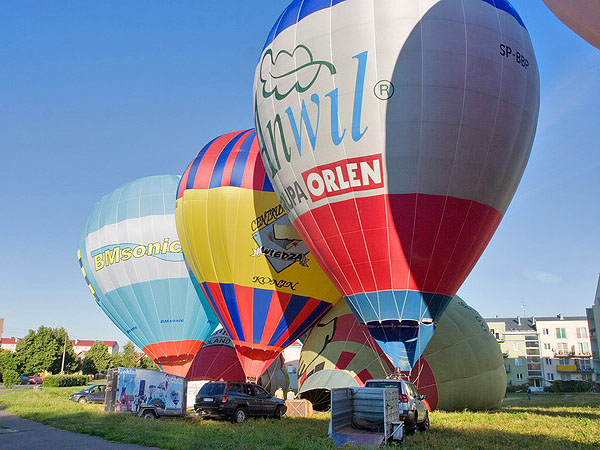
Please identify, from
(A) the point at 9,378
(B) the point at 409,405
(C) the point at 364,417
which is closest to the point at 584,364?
(A) the point at 9,378

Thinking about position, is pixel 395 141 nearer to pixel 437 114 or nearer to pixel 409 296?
pixel 437 114

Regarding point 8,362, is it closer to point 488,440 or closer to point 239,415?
point 239,415

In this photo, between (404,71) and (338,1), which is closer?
(404,71)

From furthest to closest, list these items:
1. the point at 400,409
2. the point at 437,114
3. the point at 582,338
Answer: the point at 582,338
the point at 437,114
the point at 400,409

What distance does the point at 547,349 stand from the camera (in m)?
81.8

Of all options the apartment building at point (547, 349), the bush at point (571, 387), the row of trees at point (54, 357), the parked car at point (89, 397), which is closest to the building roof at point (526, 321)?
the apartment building at point (547, 349)

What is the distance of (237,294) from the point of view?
21.0 m

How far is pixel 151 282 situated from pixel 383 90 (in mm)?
15184

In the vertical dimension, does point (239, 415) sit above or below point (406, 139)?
below

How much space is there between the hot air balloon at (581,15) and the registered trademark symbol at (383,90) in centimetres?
691

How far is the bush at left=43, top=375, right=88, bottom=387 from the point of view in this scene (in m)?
47.3

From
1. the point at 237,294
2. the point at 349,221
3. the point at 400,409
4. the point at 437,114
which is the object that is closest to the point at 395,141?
the point at 437,114

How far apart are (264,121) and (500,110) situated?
6884 millimetres

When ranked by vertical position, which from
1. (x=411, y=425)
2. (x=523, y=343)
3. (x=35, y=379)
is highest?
(x=523, y=343)
